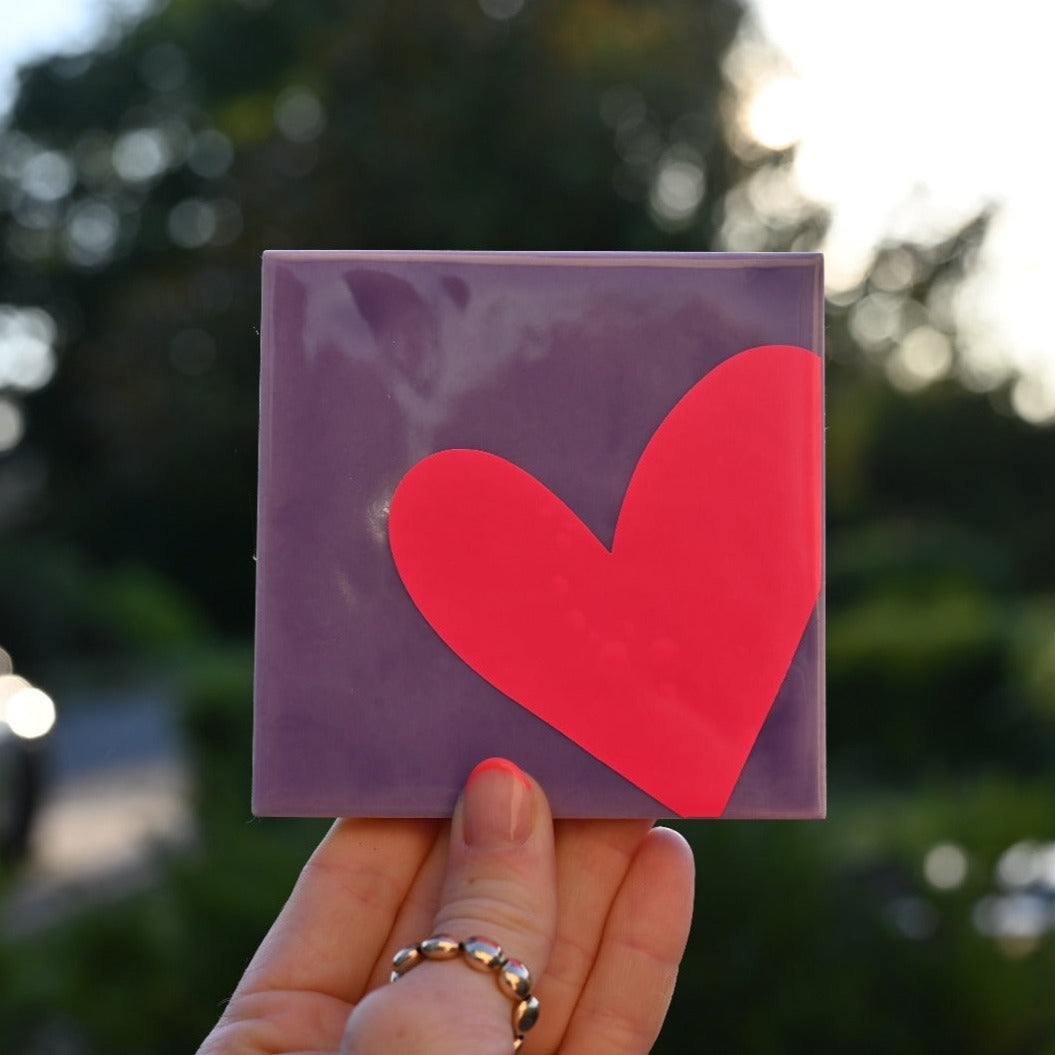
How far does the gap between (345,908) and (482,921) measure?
1.00ft

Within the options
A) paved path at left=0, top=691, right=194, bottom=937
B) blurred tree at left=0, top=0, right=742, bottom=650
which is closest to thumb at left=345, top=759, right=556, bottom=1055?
paved path at left=0, top=691, right=194, bottom=937

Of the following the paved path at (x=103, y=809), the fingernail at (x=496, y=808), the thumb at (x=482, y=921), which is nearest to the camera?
the thumb at (x=482, y=921)

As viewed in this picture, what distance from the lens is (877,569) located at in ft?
38.5

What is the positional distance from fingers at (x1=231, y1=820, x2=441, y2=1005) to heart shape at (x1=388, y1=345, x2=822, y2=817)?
0.32m

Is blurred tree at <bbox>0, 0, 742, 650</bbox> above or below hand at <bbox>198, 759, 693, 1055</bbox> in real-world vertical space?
above

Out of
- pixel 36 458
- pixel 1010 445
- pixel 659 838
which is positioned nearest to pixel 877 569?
pixel 1010 445

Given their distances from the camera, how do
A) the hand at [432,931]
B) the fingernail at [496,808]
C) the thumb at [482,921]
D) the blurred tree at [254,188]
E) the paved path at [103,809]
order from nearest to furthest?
the thumb at [482,921] < the fingernail at [496,808] < the hand at [432,931] < the paved path at [103,809] < the blurred tree at [254,188]

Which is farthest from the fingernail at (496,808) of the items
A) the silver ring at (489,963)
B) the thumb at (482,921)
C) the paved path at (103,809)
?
the paved path at (103,809)

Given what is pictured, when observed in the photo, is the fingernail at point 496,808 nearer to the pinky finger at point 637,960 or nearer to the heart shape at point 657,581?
the heart shape at point 657,581

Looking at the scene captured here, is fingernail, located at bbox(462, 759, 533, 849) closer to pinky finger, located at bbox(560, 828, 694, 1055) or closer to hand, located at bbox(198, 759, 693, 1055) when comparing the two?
hand, located at bbox(198, 759, 693, 1055)

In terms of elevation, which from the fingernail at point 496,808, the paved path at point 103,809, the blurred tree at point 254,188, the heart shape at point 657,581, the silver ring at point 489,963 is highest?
the blurred tree at point 254,188

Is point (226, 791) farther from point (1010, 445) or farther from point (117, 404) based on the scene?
point (1010, 445)

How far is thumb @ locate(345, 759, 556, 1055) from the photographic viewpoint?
1.43m

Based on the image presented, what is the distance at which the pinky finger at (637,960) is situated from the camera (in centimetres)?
173
